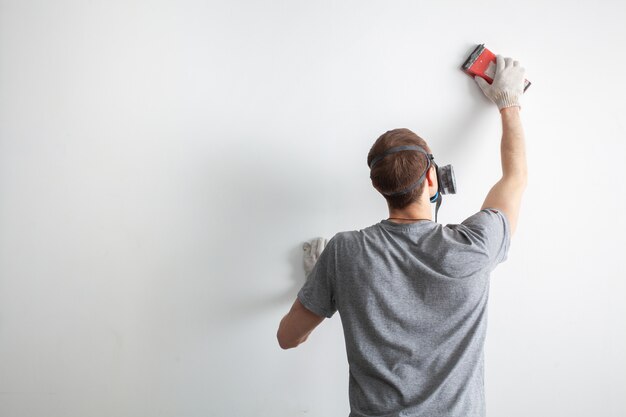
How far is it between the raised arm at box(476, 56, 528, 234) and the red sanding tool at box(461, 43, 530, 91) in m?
0.02

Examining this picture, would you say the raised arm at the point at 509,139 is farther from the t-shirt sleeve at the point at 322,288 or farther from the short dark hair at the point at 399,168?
the t-shirt sleeve at the point at 322,288

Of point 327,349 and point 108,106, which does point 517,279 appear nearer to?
point 327,349

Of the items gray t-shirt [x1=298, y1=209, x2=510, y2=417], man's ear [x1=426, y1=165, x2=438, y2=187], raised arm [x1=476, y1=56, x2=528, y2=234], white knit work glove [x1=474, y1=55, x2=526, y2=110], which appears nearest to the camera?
gray t-shirt [x1=298, y1=209, x2=510, y2=417]

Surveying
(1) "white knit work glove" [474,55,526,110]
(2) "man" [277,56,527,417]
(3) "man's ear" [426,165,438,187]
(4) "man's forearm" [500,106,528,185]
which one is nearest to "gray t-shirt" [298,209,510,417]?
(2) "man" [277,56,527,417]

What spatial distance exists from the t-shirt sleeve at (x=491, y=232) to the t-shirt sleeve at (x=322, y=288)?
326 mm

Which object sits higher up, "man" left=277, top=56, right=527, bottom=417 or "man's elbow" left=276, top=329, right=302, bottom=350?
"man" left=277, top=56, right=527, bottom=417

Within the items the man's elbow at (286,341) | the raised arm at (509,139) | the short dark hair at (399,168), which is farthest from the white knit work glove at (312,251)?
the raised arm at (509,139)

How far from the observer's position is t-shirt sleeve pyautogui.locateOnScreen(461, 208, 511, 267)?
0.97 metres

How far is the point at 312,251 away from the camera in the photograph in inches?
52.1

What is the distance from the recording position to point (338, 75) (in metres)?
1.34

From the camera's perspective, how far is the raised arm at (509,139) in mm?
1140

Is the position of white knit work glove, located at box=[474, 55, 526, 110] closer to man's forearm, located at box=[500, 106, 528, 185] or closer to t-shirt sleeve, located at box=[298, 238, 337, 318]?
man's forearm, located at box=[500, 106, 528, 185]

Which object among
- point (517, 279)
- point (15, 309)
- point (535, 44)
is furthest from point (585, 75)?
point (15, 309)

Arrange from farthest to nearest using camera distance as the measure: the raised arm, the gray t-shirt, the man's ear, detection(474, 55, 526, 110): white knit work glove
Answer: detection(474, 55, 526, 110): white knit work glove
the raised arm
the man's ear
the gray t-shirt
